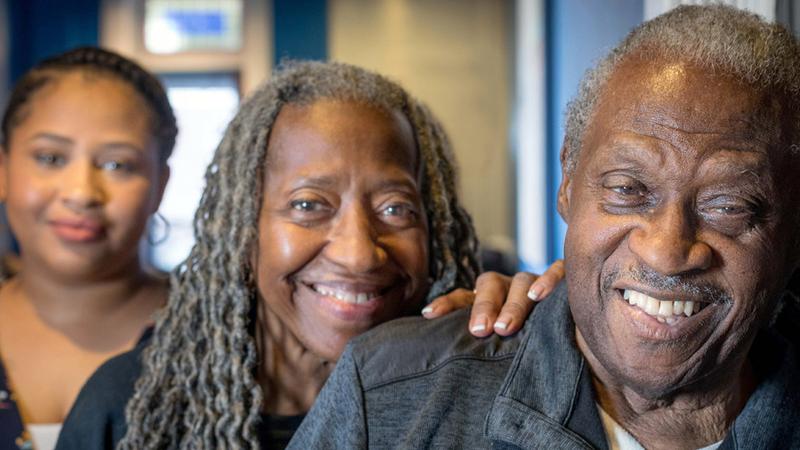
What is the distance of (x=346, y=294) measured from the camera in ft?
5.85

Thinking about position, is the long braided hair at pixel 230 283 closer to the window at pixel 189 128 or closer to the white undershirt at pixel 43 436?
the white undershirt at pixel 43 436

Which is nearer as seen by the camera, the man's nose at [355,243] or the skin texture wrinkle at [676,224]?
the skin texture wrinkle at [676,224]

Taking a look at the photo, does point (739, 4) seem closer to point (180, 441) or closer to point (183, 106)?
point (180, 441)

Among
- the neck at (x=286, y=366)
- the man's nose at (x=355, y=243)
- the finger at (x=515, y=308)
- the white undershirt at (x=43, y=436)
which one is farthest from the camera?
the white undershirt at (x=43, y=436)

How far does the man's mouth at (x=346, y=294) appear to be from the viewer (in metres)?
1.78

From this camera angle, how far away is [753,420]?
136cm

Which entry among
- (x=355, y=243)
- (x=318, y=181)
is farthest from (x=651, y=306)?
(x=318, y=181)

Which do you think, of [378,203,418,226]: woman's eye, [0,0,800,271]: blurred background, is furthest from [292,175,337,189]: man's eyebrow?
[0,0,800,271]: blurred background

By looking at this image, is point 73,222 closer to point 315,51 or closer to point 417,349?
point 417,349

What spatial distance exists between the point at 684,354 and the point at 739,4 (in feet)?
2.96

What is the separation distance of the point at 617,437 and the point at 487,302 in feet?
1.08

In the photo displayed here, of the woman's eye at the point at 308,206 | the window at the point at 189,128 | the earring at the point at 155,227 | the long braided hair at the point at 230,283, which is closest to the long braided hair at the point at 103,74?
the earring at the point at 155,227

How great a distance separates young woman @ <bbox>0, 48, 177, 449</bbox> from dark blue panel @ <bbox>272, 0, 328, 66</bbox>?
3.93m

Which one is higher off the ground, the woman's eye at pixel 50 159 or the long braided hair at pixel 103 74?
the long braided hair at pixel 103 74
